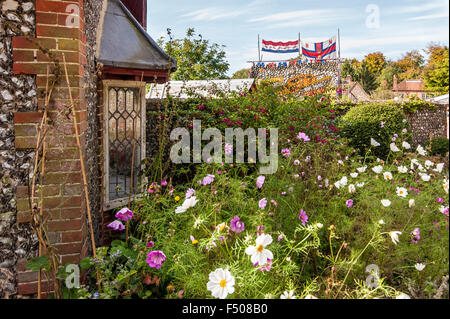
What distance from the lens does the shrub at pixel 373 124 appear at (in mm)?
8367

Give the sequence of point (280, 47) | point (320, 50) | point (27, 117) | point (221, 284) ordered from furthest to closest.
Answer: point (280, 47)
point (320, 50)
point (27, 117)
point (221, 284)

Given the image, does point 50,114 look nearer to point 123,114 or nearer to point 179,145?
point 123,114

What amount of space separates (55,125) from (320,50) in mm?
25559

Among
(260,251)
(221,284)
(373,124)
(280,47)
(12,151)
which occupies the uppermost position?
(280,47)

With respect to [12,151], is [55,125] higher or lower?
higher

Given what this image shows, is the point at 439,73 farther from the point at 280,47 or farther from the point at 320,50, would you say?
the point at 280,47

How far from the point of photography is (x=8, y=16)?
103 inches

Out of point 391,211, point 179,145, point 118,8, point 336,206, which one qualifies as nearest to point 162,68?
point 118,8

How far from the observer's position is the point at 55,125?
2.71m

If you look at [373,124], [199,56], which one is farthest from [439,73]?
[199,56]

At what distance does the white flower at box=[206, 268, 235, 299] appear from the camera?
2.11 metres

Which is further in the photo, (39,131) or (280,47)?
(280,47)

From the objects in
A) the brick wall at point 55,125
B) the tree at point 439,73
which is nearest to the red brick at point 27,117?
the brick wall at point 55,125

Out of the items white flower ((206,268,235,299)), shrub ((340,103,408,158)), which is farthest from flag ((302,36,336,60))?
white flower ((206,268,235,299))
